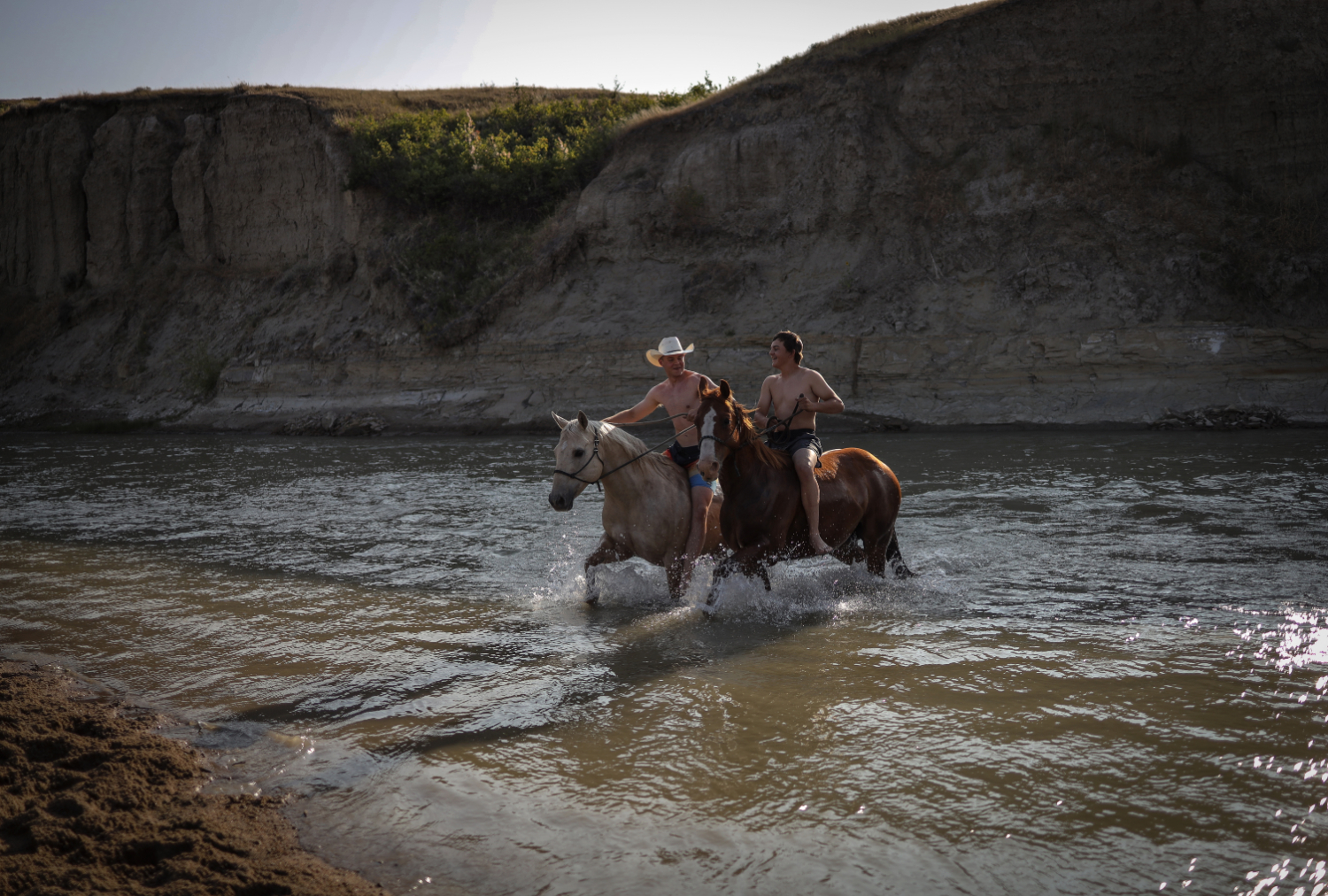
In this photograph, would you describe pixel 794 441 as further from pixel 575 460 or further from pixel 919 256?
pixel 919 256

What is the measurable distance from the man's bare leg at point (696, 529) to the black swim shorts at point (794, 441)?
65 centimetres

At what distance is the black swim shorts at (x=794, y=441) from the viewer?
265 inches

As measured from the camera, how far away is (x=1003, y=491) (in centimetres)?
1134

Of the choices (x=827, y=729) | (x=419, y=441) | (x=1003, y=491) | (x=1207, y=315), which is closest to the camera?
(x=827, y=729)

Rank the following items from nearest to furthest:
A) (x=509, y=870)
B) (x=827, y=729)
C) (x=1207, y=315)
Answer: (x=509, y=870) < (x=827, y=729) < (x=1207, y=315)

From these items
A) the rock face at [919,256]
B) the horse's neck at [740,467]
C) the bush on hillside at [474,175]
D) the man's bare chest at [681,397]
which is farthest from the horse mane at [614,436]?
the bush on hillside at [474,175]

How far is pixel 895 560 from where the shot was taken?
292 inches

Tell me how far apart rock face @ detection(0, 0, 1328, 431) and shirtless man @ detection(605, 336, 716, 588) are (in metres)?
13.7

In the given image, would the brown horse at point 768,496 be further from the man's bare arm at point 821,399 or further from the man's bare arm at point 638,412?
the man's bare arm at point 638,412

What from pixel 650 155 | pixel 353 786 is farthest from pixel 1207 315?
pixel 353 786

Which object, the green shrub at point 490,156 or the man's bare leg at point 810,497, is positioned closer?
the man's bare leg at point 810,497

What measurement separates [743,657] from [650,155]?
1006 inches

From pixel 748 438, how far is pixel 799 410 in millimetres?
689

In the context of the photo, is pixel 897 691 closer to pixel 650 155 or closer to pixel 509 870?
pixel 509 870
